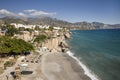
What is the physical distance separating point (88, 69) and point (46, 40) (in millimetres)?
30746

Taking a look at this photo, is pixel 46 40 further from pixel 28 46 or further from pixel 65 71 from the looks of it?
pixel 65 71

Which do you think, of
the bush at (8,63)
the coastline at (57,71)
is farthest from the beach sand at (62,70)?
the bush at (8,63)

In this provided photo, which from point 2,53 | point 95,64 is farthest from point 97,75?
point 2,53

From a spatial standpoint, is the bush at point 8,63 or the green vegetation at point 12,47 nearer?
the bush at point 8,63

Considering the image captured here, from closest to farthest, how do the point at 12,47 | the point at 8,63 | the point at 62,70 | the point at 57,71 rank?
the point at 57,71
the point at 62,70
the point at 8,63
the point at 12,47

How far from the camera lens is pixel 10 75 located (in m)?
28.8

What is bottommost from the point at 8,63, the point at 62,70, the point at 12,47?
the point at 62,70

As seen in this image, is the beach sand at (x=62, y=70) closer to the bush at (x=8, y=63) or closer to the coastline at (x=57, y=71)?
the coastline at (x=57, y=71)

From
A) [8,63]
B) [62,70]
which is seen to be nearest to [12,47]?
[8,63]

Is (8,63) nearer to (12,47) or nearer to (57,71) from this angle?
(12,47)

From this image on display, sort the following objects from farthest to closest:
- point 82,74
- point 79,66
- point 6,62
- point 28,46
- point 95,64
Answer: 1. point 28,46
2. point 95,64
3. point 79,66
4. point 6,62
5. point 82,74

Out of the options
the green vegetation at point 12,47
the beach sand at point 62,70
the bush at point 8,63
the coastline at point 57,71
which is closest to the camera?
the coastline at point 57,71

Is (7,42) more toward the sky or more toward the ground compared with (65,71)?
more toward the sky

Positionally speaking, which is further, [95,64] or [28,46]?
[28,46]
